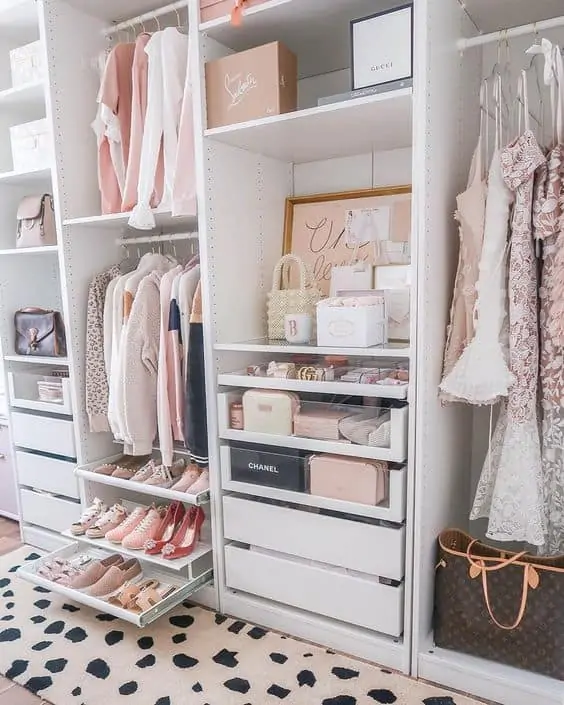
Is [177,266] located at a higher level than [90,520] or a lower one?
higher

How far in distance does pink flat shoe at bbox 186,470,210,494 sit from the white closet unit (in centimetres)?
83

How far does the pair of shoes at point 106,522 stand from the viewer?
226cm

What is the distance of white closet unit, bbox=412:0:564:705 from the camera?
155 cm

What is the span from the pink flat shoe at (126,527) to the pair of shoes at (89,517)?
0.13 m

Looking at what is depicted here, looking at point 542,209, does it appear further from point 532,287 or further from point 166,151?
point 166,151

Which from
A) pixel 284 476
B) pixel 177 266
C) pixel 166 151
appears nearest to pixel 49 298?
pixel 177 266

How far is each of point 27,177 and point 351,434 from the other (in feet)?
6.37

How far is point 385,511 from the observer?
1710mm

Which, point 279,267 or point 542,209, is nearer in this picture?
point 542,209

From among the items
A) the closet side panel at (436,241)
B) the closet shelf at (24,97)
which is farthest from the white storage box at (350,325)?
the closet shelf at (24,97)

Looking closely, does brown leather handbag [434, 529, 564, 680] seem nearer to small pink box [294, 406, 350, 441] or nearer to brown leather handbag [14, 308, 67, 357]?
small pink box [294, 406, 350, 441]

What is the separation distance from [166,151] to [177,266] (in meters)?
0.43

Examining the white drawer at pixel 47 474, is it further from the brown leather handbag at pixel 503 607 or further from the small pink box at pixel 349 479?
the brown leather handbag at pixel 503 607

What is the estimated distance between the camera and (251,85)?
1810 millimetres
